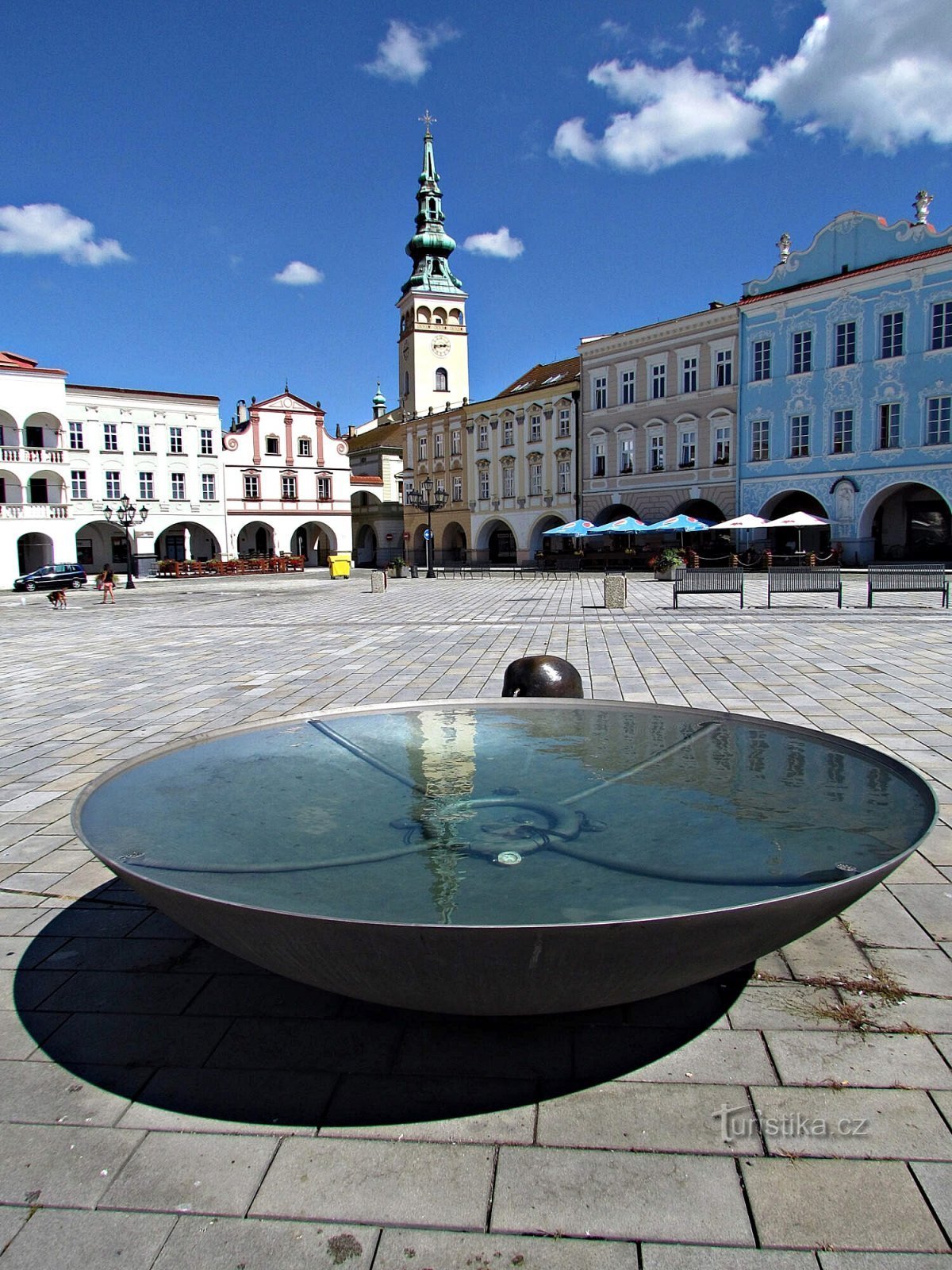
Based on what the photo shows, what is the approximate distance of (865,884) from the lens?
99.3 inches

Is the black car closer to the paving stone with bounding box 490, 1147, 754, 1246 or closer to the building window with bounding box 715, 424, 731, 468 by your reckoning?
the building window with bounding box 715, 424, 731, 468

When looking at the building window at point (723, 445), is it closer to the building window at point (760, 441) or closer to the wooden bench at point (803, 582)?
the building window at point (760, 441)

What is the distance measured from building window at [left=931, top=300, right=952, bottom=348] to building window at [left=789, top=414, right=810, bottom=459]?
552cm

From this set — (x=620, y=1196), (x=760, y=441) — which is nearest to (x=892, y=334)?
(x=760, y=441)

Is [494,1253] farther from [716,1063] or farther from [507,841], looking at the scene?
[507,841]

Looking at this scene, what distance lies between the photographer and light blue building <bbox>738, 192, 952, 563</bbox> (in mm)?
32625

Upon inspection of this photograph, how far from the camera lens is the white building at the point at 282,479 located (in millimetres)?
56469

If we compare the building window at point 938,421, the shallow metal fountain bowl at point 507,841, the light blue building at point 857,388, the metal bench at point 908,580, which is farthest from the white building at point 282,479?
the shallow metal fountain bowl at point 507,841

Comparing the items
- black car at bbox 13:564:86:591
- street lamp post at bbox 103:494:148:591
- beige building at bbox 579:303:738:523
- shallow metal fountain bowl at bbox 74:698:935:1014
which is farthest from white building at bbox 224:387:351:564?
shallow metal fountain bowl at bbox 74:698:935:1014

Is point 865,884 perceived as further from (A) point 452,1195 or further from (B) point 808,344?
(B) point 808,344

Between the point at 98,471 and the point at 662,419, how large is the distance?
3234 cm

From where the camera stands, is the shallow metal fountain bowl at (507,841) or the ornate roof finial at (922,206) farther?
the ornate roof finial at (922,206)

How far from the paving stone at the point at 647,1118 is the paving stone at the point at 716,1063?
0.04 metres

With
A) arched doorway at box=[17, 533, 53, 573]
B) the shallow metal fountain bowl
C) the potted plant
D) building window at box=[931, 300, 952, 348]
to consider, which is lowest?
the shallow metal fountain bowl
